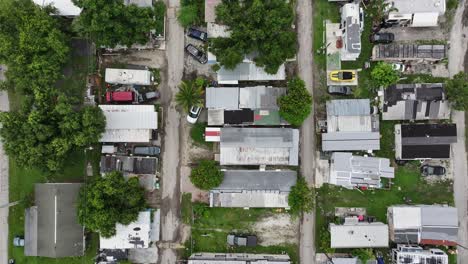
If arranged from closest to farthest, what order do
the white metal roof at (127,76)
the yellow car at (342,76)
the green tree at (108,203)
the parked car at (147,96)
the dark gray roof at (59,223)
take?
the green tree at (108,203)
the dark gray roof at (59,223)
the yellow car at (342,76)
the white metal roof at (127,76)
the parked car at (147,96)

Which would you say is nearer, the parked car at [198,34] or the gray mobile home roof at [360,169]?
the gray mobile home roof at [360,169]

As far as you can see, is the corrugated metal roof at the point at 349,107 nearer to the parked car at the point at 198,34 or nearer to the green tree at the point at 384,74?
the green tree at the point at 384,74

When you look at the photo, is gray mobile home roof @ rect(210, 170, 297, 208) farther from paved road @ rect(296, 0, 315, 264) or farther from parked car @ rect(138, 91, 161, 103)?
parked car @ rect(138, 91, 161, 103)

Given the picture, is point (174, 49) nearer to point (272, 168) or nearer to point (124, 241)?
point (272, 168)

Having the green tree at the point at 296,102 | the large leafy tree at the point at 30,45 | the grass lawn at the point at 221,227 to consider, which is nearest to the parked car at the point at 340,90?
the green tree at the point at 296,102

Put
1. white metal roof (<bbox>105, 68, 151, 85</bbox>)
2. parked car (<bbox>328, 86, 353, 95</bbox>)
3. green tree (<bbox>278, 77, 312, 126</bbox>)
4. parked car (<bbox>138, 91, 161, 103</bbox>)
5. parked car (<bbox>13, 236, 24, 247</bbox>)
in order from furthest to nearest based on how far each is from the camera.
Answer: parked car (<bbox>13, 236, 24, 247</bbox>) → parked car (<bbox>138, 91, 161, 103</bbox>) → parked car (<bbox>328, 86, 353, 95</bbox>) → white metal roof (<bbox>105, 68, 151, 85</bbox>) → green tree (<bbox>278, 77, 312, 126</bbox>)

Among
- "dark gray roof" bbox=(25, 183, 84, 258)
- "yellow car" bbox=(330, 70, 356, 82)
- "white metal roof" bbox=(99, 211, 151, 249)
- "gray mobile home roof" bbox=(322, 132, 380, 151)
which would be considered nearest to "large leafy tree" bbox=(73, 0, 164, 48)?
"dark gray roof" bbox=(25, 183, 84, 258)
